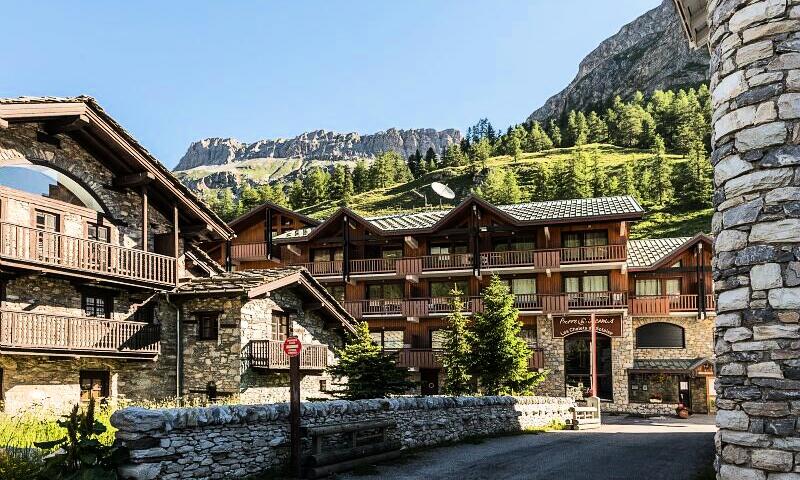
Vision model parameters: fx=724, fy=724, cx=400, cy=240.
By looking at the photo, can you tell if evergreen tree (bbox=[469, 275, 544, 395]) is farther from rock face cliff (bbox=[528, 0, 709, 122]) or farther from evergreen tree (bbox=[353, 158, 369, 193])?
rock face cliff (bbox=[528, 0, 709, 122])

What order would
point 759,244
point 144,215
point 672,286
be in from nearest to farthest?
point 759,244, point 144,215, point 672,286

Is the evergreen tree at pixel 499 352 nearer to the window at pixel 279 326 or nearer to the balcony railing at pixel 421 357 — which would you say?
the window at pixel 279 326

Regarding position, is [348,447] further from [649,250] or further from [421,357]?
[649,250]

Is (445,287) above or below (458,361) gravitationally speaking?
above

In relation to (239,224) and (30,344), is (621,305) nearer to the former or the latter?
(239,224)

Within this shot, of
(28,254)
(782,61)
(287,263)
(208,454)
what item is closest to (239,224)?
(287,263)

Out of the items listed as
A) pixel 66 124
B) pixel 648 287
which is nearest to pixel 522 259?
pixel 648 287

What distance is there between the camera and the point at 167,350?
25250mm

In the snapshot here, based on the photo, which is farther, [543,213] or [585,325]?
[543,213]

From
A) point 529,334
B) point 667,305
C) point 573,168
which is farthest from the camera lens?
point 573,168

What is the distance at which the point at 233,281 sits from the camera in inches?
1005

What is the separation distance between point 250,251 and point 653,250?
25032 millimetres

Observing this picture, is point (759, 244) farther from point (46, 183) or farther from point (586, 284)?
point (586, 284)

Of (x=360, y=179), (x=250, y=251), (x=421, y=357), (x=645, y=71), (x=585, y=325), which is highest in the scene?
(x=645, y=71)
